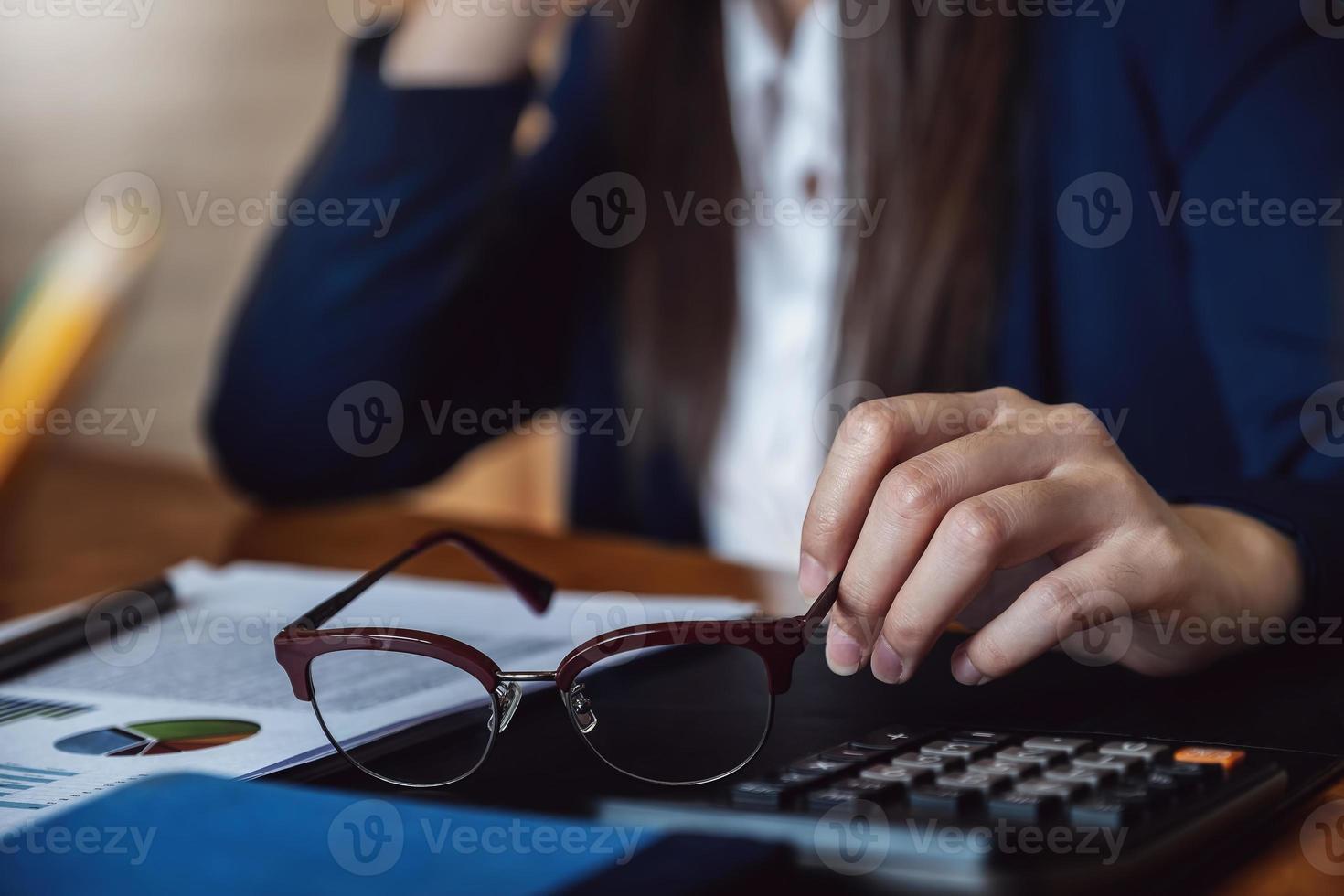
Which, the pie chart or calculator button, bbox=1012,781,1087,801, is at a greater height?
the pie chart

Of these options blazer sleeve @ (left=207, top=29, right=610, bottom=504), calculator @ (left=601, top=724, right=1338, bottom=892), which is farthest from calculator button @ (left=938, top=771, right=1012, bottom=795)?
blazer sleeve @ (left=207, top=29, right=610, bottom=504)

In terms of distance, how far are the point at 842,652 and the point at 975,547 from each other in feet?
0.21

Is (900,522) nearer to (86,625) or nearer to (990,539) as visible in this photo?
(990,539)

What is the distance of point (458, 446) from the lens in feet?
4.18

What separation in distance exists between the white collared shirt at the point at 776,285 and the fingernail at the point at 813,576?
0.61 meters

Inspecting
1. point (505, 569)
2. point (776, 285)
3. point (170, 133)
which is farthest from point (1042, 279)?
point (170, 133)

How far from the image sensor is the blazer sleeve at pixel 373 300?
1.13m

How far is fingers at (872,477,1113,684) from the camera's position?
0.43 meters

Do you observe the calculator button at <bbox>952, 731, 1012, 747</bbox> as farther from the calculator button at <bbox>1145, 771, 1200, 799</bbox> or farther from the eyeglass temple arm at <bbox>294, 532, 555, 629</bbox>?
the eyeglass temple arm at <bbox>294, 532, 555, 629</bbox>

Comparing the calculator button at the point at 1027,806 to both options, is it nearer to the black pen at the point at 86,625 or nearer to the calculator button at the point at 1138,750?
the calculator button at the point at 1138,750

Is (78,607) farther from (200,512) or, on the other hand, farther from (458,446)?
(458,446)

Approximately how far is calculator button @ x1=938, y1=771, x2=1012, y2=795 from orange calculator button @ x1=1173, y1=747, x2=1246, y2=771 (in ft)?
0.20

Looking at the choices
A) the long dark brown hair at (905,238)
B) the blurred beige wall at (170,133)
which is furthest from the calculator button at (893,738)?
the blurred beige wall at (170,133)

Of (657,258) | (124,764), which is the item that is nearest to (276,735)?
(124,764)
